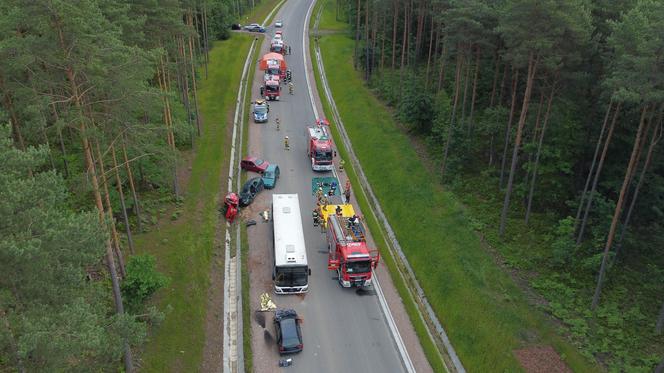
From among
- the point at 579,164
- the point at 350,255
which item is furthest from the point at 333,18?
the point at 350,255

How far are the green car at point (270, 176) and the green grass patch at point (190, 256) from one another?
151 inches

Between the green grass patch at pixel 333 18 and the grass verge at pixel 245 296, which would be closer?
the grass verge at pixel 245 296

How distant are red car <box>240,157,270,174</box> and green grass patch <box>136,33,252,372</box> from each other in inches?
76.3

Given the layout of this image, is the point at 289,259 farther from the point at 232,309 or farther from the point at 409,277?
the point at 409,277

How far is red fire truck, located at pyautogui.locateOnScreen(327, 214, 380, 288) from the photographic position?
95.0ft

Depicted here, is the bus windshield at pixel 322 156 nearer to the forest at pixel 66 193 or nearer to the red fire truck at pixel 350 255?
the red fire truck at pixel 350 255

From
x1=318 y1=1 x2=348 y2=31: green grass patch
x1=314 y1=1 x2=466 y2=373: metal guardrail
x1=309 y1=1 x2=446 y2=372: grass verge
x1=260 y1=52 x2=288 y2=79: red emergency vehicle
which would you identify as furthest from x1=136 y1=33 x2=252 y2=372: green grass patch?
x1=318 y1=1 x2=348 y2=31: green grass patch

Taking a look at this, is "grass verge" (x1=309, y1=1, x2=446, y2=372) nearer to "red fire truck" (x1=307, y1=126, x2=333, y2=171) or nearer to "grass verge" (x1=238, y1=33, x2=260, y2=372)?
"red fire truck" (x1=307, y1=126, x2=333, y2=171)

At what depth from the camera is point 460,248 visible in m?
33.2

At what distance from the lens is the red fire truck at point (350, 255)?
2897 cm

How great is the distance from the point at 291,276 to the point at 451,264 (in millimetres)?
10589

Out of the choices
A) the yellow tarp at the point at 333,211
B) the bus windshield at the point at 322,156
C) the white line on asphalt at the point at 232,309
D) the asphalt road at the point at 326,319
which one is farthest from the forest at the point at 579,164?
the white line on asphalt at the point at 232,309

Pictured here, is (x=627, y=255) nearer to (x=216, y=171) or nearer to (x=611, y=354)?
(x=611, y=354)

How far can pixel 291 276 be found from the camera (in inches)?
1132
